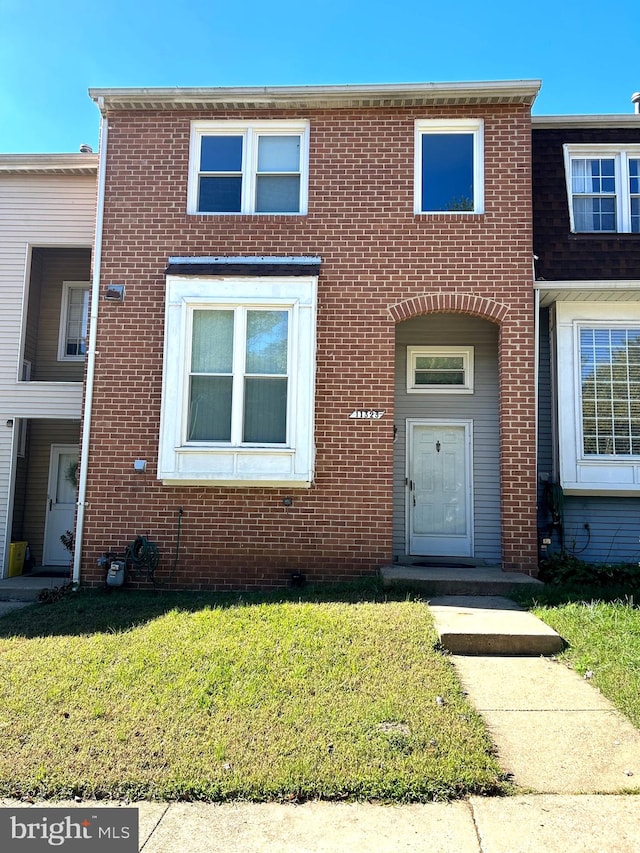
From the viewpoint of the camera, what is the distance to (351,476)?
805 cm

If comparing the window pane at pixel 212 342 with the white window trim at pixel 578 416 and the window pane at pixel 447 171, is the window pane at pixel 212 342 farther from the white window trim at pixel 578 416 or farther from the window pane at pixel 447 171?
the white window trim at pixel 578 416

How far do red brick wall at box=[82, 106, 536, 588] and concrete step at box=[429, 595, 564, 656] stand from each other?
2.03m

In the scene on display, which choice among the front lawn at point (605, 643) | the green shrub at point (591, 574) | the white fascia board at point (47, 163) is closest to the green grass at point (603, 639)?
the front lawn at point (605, 643)

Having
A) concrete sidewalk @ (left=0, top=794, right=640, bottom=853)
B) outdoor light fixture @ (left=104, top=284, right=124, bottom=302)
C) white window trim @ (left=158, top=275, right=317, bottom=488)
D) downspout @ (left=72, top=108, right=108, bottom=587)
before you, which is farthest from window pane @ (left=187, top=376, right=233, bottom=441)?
concrete sidewalk @ (left=0, top=794, right=640, bottom=853)

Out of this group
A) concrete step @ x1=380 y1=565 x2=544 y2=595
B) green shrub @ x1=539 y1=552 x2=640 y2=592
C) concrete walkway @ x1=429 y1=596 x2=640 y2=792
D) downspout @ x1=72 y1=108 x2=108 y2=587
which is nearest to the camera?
concrete walkway @ x1=429 y1=596 x2=640 y2=792

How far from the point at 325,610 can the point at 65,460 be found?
6866mm

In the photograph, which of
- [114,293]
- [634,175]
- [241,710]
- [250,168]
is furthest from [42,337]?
[634,175]

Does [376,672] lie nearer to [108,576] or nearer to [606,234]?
[108,576]

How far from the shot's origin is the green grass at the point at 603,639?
4429 millimetres

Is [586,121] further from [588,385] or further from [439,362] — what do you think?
[439,362]

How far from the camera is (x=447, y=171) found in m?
8.60

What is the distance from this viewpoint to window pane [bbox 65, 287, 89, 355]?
11102 mm

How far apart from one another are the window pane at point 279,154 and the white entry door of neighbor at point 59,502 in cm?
588

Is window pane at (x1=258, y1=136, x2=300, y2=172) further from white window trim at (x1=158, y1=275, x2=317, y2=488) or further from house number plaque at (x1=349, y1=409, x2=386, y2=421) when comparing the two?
house number plaque at (x1=349, y1=409, x2=386, y2=421)
